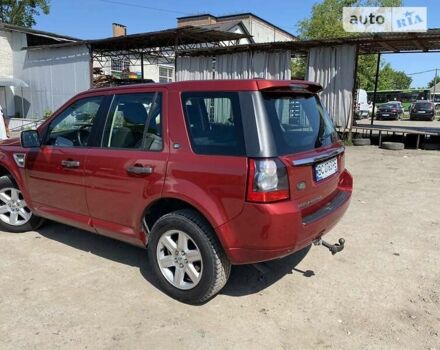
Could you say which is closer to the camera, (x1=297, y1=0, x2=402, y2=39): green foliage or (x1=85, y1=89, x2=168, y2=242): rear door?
(x1=85, y1=89, x2=168, y2=242): rear door

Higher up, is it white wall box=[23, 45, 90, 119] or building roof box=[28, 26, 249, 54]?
building roof box=[28, 26, 249, 54]

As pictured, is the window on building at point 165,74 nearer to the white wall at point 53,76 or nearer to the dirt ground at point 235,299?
the white wall at point 53,76

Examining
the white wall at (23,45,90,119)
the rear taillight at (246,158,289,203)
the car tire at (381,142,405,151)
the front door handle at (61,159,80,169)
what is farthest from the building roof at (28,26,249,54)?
the rear taillight at (246,158,289,203)

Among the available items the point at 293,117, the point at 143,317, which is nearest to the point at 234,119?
the point at 293,117

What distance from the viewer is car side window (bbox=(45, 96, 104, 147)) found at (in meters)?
4.18

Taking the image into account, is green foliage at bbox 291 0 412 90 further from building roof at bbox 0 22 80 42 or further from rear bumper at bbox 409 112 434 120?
building roof at bbox 0 22 80 42

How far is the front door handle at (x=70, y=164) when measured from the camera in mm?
4104

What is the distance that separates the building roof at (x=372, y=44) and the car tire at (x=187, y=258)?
11569mm

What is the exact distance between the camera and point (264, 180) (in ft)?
9.66

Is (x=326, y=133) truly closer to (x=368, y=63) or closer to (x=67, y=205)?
(x=67, y=205)

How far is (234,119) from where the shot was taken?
3135 millimetres

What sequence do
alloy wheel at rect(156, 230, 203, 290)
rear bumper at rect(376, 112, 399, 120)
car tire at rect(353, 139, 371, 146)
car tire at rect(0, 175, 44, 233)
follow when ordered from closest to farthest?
alloy wheel at rect(156, 230, 203, 290) → car tire at rect(0, 175, 44, 233) → car tire at rect(353, 139, 371, 146) → rear bumper at rect(376, 112, 399, 120)

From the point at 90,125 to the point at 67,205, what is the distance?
2.91 ft

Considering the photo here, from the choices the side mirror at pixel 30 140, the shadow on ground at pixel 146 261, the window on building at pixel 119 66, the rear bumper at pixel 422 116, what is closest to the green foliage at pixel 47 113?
the window on building at pixel 119 66
